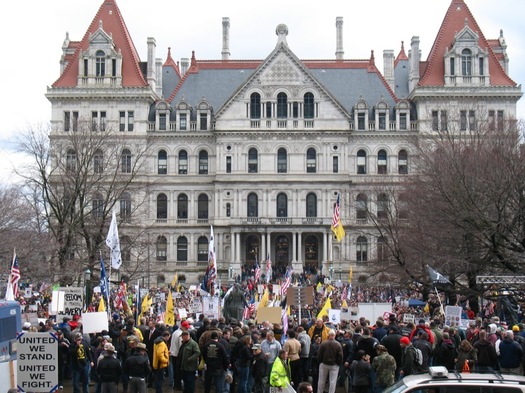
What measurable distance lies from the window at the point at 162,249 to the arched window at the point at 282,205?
1012cm

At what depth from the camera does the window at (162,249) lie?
77.5m

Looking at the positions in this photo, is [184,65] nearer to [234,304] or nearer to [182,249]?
[182,249]

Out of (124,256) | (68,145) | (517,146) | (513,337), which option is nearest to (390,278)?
(517,146)

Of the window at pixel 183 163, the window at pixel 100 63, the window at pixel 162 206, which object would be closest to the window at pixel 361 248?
the window at pixel 183 163

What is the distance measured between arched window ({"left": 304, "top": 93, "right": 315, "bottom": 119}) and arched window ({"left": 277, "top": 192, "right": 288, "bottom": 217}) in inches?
281

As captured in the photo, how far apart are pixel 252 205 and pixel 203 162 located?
591 centimetres

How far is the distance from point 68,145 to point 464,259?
2758 centimetres

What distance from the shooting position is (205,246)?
255 feet

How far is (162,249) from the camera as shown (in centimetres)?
7794

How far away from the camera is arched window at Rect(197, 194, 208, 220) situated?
7856 centimetres

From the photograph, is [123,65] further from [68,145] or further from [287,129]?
[68,145]

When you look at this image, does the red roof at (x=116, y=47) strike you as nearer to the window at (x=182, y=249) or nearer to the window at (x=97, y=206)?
the window at (x=182, y=249)

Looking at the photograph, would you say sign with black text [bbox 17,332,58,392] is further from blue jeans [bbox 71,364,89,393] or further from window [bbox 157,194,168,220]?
window [bbox 157,194,168,220]

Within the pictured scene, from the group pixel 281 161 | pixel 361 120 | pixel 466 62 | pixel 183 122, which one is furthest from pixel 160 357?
pixel 466 62
